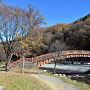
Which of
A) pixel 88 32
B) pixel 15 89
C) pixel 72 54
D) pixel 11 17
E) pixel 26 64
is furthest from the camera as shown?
pixel 88 32

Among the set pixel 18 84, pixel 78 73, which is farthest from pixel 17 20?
pixel 78 73

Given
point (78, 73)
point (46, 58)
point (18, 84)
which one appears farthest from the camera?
point (78, 73)

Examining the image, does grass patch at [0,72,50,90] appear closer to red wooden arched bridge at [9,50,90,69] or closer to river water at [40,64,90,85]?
river water at [40,64,90,85]

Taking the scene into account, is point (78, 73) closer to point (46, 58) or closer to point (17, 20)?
point (46, 58)

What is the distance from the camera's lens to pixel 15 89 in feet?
21.5

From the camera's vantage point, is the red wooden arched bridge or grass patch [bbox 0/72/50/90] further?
the red wooden arched bridge

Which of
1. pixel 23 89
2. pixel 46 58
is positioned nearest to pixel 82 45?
pixel 46 58

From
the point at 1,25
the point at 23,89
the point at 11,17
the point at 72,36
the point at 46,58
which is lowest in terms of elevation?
the point at 23,89

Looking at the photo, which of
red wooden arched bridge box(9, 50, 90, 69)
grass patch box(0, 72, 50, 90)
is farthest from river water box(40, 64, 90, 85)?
grass patch box(0, 72, 50, 90)

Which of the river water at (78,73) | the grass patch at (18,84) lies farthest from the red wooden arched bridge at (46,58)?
the grass patch at (18,84)

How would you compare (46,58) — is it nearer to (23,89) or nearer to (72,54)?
(72,54)

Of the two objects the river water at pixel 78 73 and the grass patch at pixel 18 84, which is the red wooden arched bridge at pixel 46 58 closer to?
the river water at pixel 78 73

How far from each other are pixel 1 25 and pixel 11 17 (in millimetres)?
1702

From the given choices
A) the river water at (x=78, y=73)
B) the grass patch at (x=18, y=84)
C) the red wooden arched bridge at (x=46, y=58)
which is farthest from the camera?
the red wooden arched bridge at (x=46, y=58)
